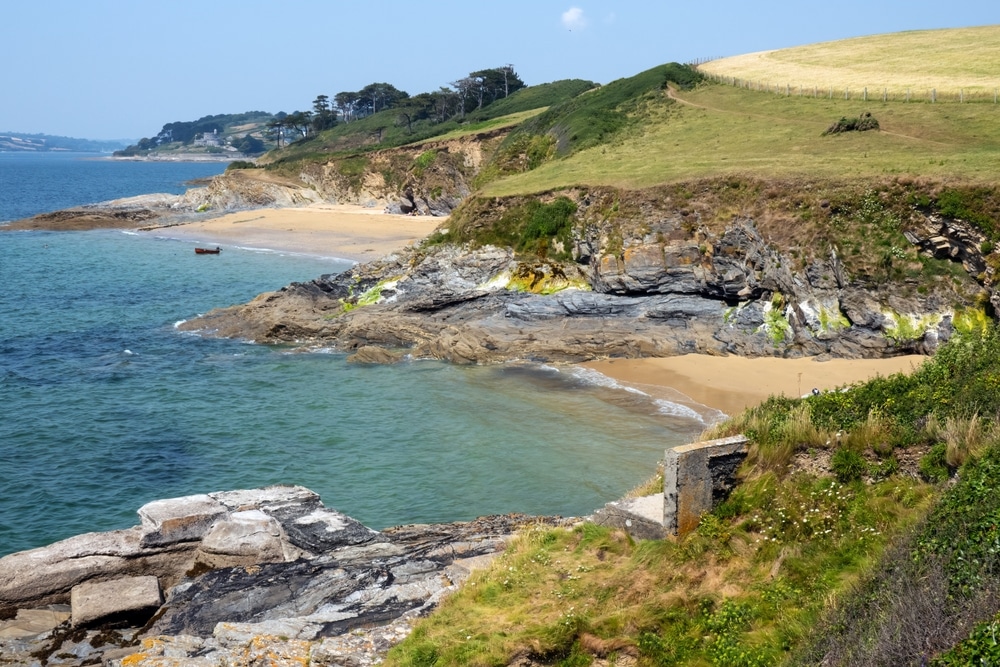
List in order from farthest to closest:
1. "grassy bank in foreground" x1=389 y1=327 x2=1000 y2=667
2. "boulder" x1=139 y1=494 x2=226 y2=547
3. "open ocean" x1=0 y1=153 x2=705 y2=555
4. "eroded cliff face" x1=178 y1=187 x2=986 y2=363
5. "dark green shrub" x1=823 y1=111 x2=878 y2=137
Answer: "dark green shrub" x1=823 y1=111 x2=878 y2=137
"eroded cliff face" x1=178 y1=187 x2=986 y2=363
"open ocean" x1=0 y1=153 x2=705 y2=555
"boulder" x1=139 y1=494 x2=226 y2=547
"grassy bank in foreground" x1=389 y1=327 x2=1000 y2=667

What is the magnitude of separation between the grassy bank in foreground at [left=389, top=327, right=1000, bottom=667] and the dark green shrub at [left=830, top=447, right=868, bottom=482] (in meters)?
0.02

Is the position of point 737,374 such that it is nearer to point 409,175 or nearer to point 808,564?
point 808,564

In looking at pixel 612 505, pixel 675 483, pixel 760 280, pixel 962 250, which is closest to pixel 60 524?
pixel 612 505

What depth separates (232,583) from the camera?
48.6 ft

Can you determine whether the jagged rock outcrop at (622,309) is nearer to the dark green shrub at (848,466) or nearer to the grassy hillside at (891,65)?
the dark green shrub at (848,466)

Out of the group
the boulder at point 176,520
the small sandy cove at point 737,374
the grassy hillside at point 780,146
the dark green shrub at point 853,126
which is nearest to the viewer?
the boulder at point 176,520

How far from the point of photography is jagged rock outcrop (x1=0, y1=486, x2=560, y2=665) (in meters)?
12.1

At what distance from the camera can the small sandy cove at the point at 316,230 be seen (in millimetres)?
58562

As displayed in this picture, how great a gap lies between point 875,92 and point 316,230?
Answer: 39991mm

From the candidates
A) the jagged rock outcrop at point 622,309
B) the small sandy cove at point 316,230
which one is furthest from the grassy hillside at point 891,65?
the small sandy cove at point 316,230

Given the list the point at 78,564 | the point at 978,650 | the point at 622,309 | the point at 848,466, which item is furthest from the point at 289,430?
the point at 978,650

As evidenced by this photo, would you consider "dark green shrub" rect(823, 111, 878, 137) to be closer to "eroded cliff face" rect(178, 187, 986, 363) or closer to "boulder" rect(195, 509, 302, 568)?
"eroded cliff face" rect(178, 187, 986, 363)

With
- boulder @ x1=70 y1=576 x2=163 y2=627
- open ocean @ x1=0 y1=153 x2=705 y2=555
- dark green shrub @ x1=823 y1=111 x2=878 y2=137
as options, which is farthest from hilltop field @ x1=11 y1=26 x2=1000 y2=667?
boulder @ x1=70 y1=576 x2=163 y2=627

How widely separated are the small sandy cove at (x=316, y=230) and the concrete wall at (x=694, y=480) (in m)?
43.1
